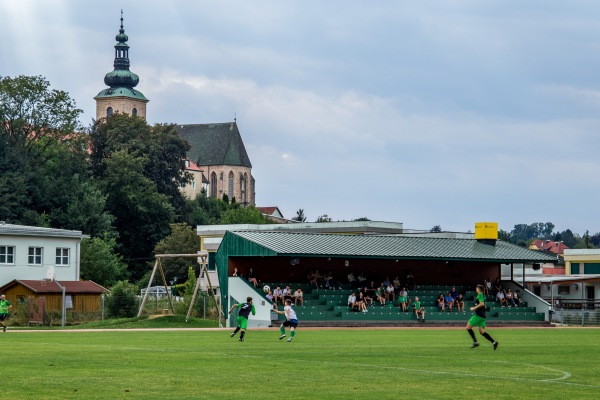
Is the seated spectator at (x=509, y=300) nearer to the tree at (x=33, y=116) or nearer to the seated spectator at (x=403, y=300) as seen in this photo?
the seated spectator at (x=403, y=300)

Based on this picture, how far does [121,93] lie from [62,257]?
369ft

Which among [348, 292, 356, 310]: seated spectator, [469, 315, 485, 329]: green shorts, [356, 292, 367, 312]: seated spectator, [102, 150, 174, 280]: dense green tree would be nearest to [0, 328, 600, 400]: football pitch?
[469, 315, 485, 329]: green shorts

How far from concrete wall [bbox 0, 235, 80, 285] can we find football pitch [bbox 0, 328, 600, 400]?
1551 inches

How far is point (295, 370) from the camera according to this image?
2331 cm

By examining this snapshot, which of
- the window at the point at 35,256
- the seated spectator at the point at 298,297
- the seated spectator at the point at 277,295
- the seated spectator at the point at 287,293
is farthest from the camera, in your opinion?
the window at the point at 35,256

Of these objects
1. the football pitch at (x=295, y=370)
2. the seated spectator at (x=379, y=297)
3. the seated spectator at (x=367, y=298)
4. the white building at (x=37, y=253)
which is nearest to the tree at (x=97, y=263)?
the white building at (x=37, y=253)

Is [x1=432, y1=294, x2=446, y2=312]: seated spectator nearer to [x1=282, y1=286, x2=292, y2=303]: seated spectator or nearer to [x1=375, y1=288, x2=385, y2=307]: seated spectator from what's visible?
[x1=375, y1=288, x2=385, y2=307]: seated spectator

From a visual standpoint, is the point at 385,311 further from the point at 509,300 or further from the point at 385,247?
the point at 509,300

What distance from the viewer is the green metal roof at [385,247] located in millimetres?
58812

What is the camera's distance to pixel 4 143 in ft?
349

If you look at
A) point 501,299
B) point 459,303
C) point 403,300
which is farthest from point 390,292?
point 501,299

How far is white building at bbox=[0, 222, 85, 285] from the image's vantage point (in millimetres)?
73500

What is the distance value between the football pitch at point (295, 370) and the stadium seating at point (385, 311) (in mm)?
21352

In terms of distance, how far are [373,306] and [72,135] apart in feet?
215
